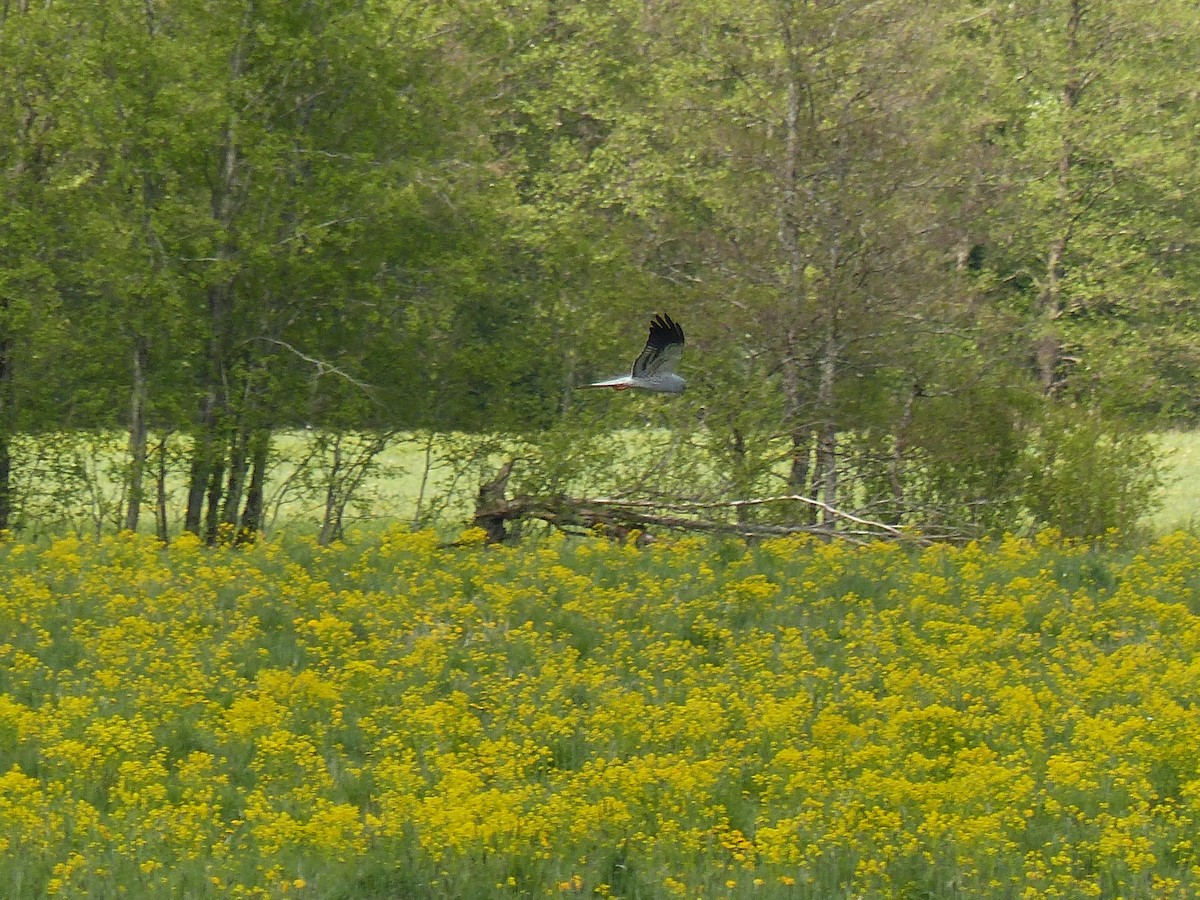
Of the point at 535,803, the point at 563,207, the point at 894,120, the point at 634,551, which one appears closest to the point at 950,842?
the point at 535,803

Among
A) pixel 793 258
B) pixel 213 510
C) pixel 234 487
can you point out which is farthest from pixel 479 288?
pixel 793 258

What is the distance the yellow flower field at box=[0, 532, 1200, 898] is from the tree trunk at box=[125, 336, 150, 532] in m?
2.89

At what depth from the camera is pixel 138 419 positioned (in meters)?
17.0

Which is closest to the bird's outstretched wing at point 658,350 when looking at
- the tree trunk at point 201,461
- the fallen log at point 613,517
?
the fallen log at point 613,517

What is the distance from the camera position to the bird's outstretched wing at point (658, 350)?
13758 millimetres

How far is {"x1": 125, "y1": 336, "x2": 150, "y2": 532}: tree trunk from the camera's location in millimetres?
16953

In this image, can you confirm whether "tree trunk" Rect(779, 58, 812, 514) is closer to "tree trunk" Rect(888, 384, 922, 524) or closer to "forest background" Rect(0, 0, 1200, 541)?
"forest background" Rect(0, 0, 1200, 541)

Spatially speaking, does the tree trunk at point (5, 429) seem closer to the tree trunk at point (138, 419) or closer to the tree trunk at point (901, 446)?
the tree trunk at point (138, 419)

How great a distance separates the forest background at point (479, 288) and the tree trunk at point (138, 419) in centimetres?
3

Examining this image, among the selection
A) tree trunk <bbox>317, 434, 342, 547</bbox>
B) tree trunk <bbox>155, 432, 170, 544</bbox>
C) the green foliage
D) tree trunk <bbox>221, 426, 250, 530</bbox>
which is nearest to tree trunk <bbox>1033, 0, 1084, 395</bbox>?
the green foliage

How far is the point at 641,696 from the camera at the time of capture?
9516mm

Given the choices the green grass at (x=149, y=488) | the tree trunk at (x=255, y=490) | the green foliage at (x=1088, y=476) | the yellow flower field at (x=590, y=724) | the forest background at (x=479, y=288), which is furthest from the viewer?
the green foliage at (x=1088, y=476)

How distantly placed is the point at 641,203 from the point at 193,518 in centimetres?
768

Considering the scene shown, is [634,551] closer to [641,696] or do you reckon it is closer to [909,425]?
[641,696]
